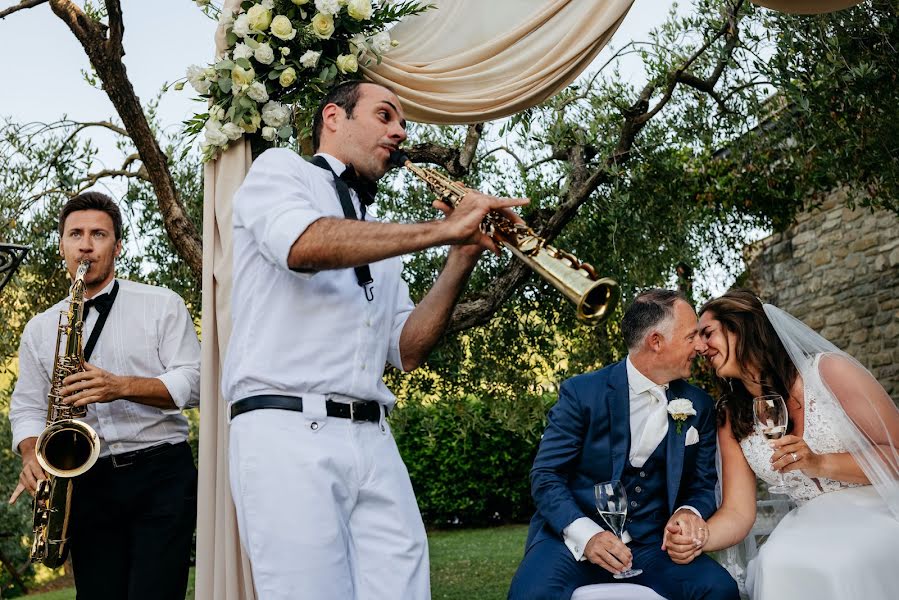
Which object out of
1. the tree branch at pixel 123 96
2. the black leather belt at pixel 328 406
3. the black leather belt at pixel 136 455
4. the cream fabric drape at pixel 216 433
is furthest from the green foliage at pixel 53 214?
the black leather belt at pixel 328 406

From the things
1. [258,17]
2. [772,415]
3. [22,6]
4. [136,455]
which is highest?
[22,6]

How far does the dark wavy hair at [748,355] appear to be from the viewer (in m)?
3.58

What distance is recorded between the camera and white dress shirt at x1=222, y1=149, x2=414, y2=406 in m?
2.19

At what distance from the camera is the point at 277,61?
11.9 ft

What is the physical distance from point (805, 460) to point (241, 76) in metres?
2.53

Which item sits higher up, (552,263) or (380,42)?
(380,42)

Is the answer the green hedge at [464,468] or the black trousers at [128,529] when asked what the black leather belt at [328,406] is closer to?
the black trousers at [128,529]

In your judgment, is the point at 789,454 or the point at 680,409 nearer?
the point at 789,454

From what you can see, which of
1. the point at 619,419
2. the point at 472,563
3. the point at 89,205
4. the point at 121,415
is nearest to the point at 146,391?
the point at 121,415

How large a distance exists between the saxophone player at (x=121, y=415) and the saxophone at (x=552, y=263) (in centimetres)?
125

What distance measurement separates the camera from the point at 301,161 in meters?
2.39

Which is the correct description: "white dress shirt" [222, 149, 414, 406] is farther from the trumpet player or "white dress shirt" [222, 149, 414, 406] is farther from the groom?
the groom

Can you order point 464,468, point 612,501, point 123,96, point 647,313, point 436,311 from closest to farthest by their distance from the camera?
point 436,311 → point 612,501 → point 647,313 → point 123,96 → point 464,468

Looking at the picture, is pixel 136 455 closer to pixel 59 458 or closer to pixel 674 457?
pixel 59 458
